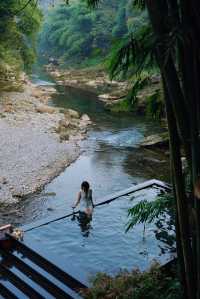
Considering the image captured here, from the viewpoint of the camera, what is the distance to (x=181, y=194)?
4.54 m

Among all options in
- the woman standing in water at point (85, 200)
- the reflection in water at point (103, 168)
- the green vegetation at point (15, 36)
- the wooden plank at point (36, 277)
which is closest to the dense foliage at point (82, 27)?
the green vegetation at point (15, 36)

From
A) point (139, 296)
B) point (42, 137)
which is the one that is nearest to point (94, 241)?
point (139, 296)

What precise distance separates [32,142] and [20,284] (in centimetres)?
1288

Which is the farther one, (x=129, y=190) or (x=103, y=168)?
(x=103, y=168)

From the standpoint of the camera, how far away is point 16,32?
29906 mm

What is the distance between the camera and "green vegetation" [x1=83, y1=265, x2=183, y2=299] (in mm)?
5535

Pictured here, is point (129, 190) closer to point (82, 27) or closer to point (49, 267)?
point (49, 267)

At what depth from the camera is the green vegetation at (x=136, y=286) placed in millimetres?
5535

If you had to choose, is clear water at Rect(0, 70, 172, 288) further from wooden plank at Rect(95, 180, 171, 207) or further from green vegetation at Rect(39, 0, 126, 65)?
green vegetation at Rect(39, 0, 126, 65)

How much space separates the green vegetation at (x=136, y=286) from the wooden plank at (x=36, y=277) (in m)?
0.61

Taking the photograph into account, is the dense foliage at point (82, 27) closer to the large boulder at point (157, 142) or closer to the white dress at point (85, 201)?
the large boulder at point (157, 142)

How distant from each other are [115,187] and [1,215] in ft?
14.6

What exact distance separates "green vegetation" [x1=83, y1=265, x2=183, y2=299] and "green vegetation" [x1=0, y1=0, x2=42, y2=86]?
23851 millimetres

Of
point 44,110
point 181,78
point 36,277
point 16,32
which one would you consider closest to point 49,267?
point 36,277
